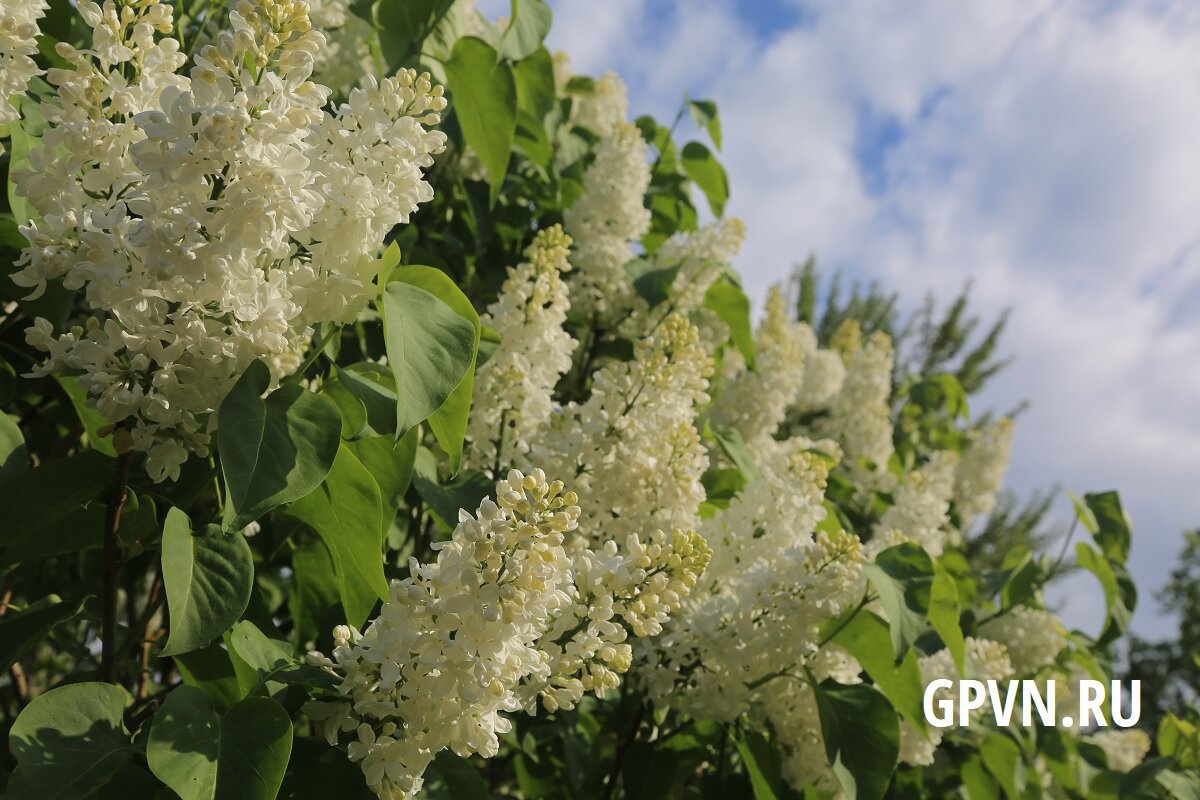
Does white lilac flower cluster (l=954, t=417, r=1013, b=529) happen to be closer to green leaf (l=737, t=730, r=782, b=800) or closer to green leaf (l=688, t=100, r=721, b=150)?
green leaf (l=688, t=100, r=721, b=150)

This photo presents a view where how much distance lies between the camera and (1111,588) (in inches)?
133

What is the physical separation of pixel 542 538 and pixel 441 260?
5.39ft

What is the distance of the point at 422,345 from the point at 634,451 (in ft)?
2.34

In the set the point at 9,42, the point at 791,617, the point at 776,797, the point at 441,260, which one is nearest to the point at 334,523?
Result: the point at 9,42

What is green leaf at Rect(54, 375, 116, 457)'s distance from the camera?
4.89 ft

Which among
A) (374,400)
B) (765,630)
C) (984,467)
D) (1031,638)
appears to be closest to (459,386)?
(374,400)

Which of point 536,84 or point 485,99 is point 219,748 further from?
point 536,84

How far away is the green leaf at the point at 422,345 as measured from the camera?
1.26 meters

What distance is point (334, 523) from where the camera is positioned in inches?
57.5

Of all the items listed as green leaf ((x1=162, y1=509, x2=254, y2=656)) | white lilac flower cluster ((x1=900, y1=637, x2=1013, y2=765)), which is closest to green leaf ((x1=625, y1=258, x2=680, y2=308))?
white lilac flower cluster ((x1=900, y1=637, x2=1013, y2=765))

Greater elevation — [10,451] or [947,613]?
[947,613]

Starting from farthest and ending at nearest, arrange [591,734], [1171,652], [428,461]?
1. [1171,652]
2. [591,734]
3. [428,461]

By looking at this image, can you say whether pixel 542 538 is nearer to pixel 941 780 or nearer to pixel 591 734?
pixel 591 734

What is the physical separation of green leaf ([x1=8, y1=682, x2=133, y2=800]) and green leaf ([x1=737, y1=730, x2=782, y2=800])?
48.6 inches
